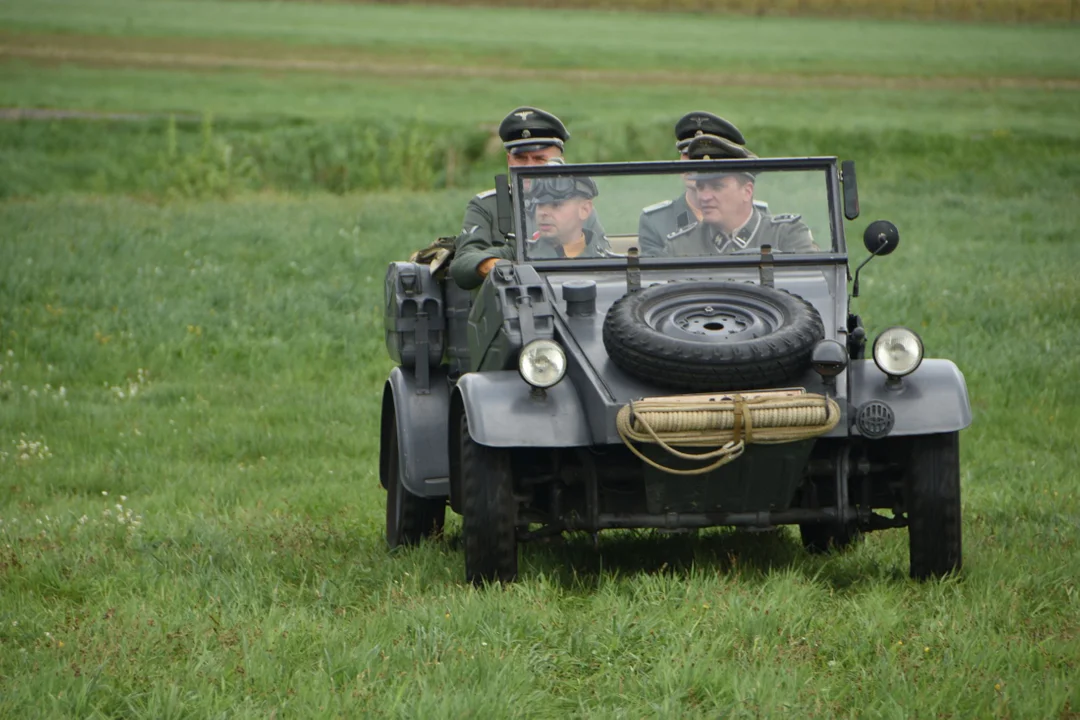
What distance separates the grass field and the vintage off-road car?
0.91 feet

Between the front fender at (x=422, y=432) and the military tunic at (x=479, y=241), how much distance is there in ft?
1.80

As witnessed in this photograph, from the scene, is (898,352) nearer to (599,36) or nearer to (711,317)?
(711,317)

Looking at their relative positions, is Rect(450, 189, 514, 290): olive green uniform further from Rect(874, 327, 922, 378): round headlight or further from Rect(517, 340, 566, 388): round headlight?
Rect(874, 327, 922, 378): round headlight

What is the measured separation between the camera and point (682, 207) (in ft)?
21.5

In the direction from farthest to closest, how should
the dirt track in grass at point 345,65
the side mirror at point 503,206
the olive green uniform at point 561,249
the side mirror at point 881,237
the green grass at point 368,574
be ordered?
the dirt track in grass at point 345,65 < the olive green uniform at point 561,249 < the side mirror at point 503,206 < the side mirror at point 881,237 < the green grass at point 368,574

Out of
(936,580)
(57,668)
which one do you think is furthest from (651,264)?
(57,668)

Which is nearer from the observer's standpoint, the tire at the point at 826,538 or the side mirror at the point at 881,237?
the side mirror at the point at 881,237

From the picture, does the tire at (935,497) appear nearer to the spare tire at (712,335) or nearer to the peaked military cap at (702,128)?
the spare tire at (712,335)

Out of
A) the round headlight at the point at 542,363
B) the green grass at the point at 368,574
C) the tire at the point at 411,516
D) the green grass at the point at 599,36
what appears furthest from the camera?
the green grass at the point at 599,36

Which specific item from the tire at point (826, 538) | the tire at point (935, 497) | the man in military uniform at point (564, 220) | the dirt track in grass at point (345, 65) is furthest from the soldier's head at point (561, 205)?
the dirt track in grass at point (345, 65)

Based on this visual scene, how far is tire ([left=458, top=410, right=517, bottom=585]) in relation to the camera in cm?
544

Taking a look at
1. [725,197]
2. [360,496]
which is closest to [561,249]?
[725,197]

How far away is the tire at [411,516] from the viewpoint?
684 cm

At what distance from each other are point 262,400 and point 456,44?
49187mm
